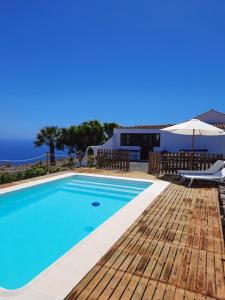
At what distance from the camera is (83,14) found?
45.1 feet

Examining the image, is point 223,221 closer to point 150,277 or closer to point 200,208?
point 200,208

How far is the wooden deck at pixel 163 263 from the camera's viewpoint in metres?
2.85

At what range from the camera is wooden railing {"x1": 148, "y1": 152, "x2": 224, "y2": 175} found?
38.3 ft

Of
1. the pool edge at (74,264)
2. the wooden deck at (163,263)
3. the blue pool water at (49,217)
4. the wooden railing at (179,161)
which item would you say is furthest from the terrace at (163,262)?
the wooden railing at (179,161)

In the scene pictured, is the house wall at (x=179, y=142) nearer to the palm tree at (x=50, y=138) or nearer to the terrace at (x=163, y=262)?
the palm tree at (x=50, y=138)

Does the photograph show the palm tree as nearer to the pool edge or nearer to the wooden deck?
the pool edge

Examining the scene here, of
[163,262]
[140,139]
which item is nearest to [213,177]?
[163,262]

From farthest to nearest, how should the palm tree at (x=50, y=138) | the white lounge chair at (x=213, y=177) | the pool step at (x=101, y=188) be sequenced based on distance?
1. the palm tree at (x=50, y=138)
2. the pool step at (x=101, y=188)
3. the white lounge chair at (x=213, y=177)

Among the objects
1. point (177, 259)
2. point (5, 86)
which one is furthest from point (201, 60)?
point (5, 86)

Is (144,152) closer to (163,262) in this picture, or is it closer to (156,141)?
(156,141)

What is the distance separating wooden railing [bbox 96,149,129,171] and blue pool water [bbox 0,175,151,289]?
8.91ft

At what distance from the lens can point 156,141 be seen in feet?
70.4

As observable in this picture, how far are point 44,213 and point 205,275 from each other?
5.44m

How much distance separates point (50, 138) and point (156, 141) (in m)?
14.7
